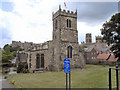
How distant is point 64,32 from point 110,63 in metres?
23.7

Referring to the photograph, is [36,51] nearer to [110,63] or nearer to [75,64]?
[75,64]

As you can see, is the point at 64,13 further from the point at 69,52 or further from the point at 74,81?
the point at 74,81

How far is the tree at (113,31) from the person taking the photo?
18.9 metres

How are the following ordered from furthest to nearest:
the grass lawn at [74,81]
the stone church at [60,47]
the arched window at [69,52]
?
1. the arched window at [69,52]
2. the stone church at [60,47]
3. the grass lawn at [74,81]

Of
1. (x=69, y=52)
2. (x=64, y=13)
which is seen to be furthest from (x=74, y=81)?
(x=64, y=13)

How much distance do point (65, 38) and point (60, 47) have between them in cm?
288

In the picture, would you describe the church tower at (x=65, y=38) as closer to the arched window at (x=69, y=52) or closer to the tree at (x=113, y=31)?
the arched window at (x=69, y=52)

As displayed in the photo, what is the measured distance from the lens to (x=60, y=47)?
24.1m

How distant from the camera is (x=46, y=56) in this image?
87.1 feet

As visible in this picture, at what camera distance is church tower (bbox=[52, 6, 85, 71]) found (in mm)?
24344

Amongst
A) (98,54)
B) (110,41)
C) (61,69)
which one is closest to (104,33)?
(110,41)

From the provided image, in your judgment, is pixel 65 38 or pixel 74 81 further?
pixel 65 38

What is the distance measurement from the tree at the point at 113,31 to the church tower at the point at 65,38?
26.6 feet

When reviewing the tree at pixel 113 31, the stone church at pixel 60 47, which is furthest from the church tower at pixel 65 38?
the tree at pixel 113 31
